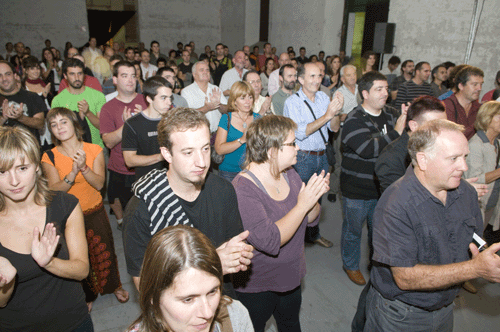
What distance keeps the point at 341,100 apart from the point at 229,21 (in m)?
14.1

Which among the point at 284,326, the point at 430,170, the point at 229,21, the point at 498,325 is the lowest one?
the point at 498,325

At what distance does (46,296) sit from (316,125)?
2.58 m

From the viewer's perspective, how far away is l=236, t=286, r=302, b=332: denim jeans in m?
1.90

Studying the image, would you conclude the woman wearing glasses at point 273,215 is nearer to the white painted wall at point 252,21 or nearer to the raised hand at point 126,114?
the raised hand at point 126,114

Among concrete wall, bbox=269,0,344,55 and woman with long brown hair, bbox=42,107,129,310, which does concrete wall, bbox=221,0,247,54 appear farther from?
woman with long brown hair, bbox=42,107,129,310

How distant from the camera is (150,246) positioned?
114cm

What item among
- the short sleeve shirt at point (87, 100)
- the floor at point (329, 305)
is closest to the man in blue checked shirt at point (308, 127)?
the floor at point (329, 305)

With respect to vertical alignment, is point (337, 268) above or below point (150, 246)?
below

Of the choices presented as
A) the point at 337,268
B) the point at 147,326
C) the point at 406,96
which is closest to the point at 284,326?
the point at 147,326

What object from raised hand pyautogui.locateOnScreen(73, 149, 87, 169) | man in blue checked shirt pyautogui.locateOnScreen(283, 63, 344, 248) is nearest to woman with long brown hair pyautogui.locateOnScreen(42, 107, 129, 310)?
raised hand pyautogui.locateOnScreen(73, 149, 87, 169)

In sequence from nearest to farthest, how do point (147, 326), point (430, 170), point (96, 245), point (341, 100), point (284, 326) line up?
1. point (147, 326)
2. point (430, 170)
3. point (284, 326)
4. point (96, 245)
5. point (341, 100)

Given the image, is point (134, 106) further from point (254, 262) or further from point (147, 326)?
point (147, 326)

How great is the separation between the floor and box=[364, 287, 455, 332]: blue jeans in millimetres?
948

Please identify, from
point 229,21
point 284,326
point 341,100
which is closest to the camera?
point 284,326
